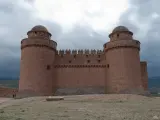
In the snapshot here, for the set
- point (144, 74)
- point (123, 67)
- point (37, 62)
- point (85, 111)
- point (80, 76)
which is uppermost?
point (37, 62)

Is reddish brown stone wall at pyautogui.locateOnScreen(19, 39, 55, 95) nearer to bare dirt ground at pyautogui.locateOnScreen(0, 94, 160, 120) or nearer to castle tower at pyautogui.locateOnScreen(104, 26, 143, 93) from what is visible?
castle tower at pyautogui.locateOnScreen(104, 26, 143, 93)

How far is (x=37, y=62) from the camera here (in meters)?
33.5

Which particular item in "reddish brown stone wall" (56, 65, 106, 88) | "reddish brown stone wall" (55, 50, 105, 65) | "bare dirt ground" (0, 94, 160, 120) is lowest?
"bare dirt ground" (0, 94, 160, 120)

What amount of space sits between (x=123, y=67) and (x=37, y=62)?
35.4 ft

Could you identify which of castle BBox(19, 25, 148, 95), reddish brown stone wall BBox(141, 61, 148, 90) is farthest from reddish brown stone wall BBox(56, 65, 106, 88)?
reddish brown stone wall BBox(141, 61, 148, 90)

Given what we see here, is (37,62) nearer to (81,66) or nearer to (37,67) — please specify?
(37,67)

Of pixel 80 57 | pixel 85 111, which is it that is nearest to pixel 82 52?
pixel 80 57

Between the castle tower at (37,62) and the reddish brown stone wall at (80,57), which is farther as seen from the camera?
the reddish brown stone wall at (80,57)

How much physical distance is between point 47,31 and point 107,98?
14.2 metres

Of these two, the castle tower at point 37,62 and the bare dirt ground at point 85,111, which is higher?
the castle tower at point 37,62

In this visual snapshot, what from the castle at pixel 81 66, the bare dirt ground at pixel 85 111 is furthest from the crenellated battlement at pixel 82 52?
the bare dirt ground at pixel 85 111

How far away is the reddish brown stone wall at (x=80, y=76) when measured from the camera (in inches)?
1355

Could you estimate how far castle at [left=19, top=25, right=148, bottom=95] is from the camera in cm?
3297

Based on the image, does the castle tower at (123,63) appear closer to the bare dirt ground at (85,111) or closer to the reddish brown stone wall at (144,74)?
the reddish brown stone wall at (144,74)
